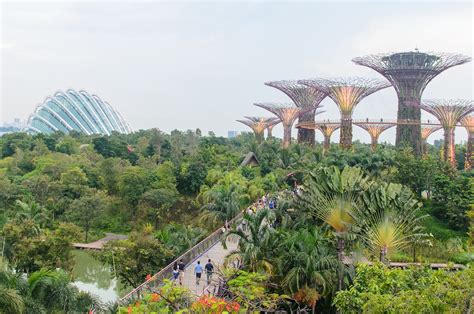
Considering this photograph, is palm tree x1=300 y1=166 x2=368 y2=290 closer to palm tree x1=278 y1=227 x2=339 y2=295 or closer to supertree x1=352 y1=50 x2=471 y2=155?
palm tree x1=278 y1=227 x2=339 y2=295

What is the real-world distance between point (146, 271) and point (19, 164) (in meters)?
27.2

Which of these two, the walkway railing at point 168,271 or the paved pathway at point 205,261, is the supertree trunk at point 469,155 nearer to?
the walkway railing at point 168,271

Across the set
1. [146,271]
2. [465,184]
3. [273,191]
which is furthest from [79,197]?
[465,184]

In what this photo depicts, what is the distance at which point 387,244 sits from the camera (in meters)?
14.8

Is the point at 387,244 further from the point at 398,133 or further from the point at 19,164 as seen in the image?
the point at 19,164

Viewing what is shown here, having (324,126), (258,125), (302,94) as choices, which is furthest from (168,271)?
(258,125)

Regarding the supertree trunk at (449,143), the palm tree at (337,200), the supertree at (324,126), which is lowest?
the palm tree at (337,200)

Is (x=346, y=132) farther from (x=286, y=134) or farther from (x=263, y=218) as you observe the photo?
(x=263, y=218)

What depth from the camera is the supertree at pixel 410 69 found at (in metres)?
35.3

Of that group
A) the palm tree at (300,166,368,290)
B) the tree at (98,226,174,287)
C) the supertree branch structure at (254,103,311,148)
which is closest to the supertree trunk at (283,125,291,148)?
the supertree branch structure at (254,103,311,148)

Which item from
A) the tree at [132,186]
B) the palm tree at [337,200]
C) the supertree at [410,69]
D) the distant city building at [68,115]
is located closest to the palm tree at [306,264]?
the palm tree at [337,200]

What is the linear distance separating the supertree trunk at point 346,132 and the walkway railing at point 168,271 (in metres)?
16.4

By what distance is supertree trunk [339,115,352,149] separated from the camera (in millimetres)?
35844

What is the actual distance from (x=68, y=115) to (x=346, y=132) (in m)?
59.5
